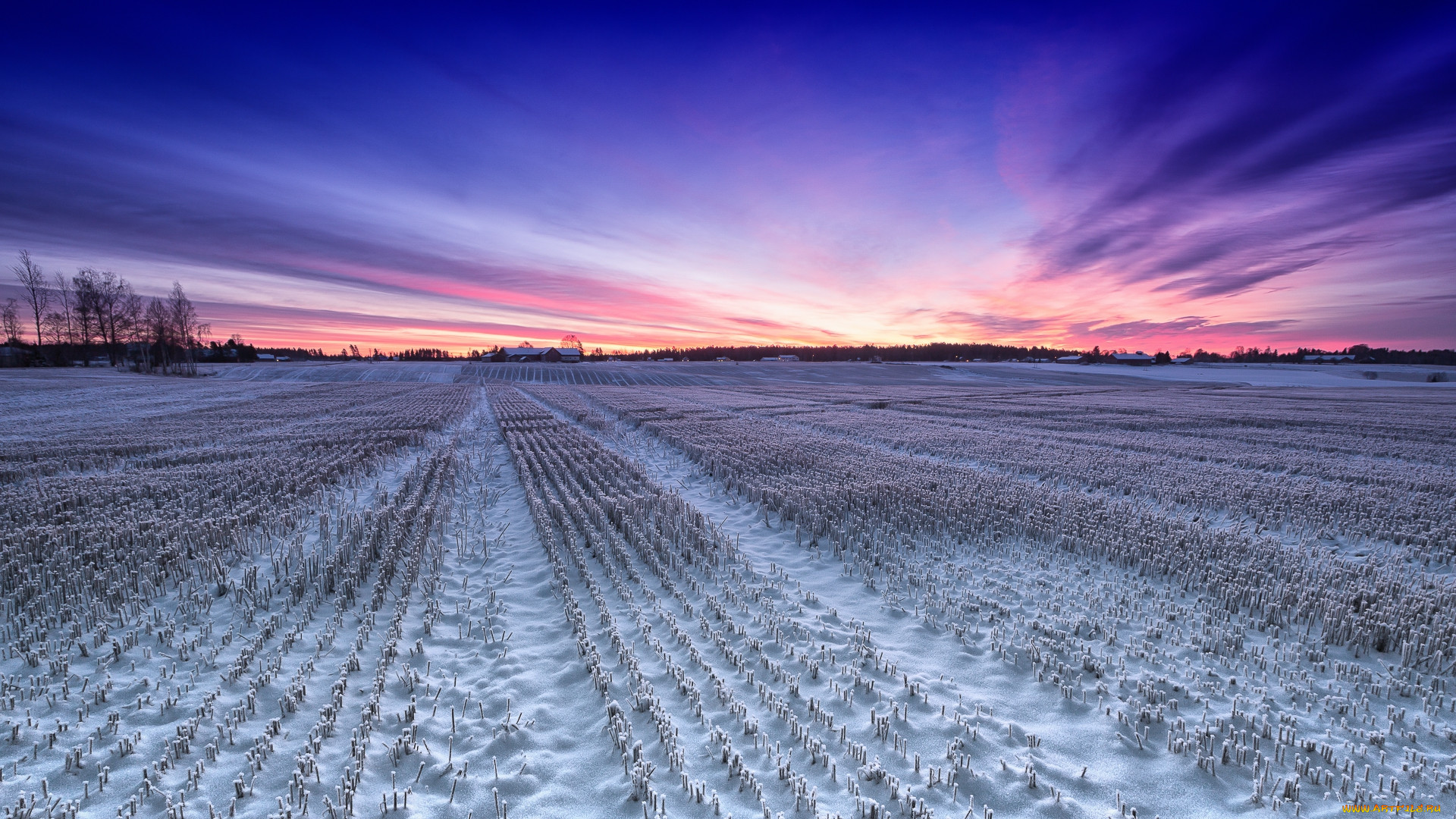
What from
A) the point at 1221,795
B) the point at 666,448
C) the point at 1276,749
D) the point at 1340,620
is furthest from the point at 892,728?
the point at 666,448

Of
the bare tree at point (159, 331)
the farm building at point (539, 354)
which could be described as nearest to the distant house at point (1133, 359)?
the farm building at point (539, 354)

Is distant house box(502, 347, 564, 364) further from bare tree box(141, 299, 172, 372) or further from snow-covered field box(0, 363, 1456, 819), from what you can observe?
snow-covered field box(0, 363, 1456, 819)

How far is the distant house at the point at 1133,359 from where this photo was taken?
5371 inches

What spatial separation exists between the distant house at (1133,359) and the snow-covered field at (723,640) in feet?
490

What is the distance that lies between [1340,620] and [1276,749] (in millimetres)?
3324

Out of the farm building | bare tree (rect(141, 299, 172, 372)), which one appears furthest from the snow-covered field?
the farm building

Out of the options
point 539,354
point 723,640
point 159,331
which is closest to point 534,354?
point 539,354

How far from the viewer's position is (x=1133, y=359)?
143 m

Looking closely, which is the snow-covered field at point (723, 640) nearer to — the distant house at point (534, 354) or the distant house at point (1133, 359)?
the distant house at point (534, 354)

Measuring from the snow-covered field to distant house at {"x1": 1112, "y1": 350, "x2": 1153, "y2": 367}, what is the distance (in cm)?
14941

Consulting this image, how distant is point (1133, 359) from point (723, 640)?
576 ft

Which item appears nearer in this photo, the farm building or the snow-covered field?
the snow-covered field

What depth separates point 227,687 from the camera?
5164mm

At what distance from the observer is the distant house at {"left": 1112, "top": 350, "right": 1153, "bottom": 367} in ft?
448
